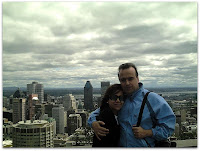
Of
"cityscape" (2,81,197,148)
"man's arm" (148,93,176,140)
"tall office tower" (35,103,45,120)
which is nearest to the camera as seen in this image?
"man's arm" (148,93,176,140)

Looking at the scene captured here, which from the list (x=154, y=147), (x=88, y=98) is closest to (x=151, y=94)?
(x=154, y=147)

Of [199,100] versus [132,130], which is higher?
[199,100]

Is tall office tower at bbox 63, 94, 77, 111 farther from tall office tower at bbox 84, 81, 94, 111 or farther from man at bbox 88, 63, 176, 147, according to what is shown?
man at bbox 88, 63, 176, 147

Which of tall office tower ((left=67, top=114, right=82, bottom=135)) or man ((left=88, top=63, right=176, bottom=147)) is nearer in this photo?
man ((left=88, top=63, right=176, bottom=147))

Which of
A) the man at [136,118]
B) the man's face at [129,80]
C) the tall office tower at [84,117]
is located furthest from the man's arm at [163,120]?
the tall office tower at [84,117]

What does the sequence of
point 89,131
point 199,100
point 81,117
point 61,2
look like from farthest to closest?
1. point 81,117
2. point 89,131
3. point 61,2
4. point 199,100

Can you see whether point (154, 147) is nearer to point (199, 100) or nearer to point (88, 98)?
point (199, 100)

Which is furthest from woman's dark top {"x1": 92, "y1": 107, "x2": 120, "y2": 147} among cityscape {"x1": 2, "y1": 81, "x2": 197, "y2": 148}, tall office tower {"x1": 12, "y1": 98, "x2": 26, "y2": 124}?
tall office tower {"x1": 12, "y1": 98, "x2": 26, "y2": 124}

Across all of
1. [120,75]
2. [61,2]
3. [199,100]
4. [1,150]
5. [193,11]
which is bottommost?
[1,150]
